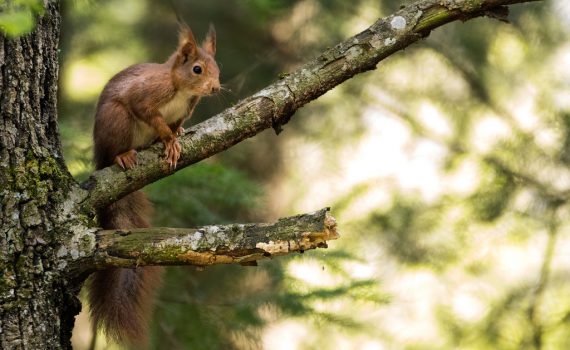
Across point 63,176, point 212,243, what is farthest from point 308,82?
point 63,176

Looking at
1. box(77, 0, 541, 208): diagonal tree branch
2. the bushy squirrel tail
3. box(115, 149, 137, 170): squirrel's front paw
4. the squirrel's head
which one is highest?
the squirrel's head

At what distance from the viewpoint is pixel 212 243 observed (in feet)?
6.48

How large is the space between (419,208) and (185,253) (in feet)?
10.3

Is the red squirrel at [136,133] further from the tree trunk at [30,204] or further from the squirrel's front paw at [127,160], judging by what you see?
the tree trunk at [30,204]

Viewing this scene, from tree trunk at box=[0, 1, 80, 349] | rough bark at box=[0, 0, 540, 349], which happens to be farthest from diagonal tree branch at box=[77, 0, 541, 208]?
tree trunk at box=[0, 1, 80, 349]

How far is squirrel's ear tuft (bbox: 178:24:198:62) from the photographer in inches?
115

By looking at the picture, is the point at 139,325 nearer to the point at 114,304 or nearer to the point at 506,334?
the point at 114,304

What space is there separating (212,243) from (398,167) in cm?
327

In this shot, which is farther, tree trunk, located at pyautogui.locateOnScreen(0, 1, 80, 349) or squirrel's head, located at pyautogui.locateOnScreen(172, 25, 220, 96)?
squirrel's head, located at pyautogui.locateOnScreen(172, 25, 220, 96)

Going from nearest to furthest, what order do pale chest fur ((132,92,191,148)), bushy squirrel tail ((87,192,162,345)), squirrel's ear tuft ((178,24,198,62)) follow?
bushy squirrel tail ((87,192,162,345)), pale chest fur ((132,92,191,148)), squirrel's ear tuft ((178,24,198,62))

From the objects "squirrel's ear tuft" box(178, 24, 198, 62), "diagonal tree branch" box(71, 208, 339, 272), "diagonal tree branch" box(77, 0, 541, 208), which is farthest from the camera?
"squirrel's ear tuft" box(178, 24, 198, 62)

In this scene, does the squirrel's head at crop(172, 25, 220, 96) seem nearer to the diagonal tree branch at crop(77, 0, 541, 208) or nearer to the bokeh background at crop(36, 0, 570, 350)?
the diagonal tree branch at crop(77, 0, 541, 208)

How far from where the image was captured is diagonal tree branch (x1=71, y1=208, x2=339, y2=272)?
74.6 inches

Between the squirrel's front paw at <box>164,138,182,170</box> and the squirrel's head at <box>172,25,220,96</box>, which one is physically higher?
the squirrel's head at <box>172,25,220,96</box>
